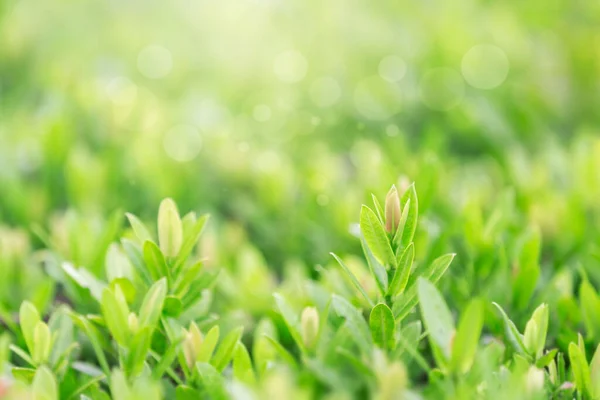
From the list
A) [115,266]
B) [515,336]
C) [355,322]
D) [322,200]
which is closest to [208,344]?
[355,322]

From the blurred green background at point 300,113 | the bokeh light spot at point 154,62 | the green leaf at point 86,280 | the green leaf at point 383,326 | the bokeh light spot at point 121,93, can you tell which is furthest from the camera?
the bokeh light spot at point 154,62

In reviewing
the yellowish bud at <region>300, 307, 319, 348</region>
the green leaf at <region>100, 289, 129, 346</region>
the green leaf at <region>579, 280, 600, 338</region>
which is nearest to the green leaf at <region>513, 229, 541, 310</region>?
the green leaf at <region>579, 280, 600, 338</region>

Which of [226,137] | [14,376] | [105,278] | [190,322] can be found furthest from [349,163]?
[14,376]

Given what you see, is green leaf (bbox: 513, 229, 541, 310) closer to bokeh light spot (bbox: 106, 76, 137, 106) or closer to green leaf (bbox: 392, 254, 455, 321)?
green leaf (bbox: 392, 254, 455, 321)

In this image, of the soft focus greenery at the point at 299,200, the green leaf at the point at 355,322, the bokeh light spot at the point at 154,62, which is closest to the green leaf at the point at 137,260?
the soft focus greenery at the point at 299,200

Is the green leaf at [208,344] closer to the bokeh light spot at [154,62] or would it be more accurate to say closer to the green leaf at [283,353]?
the green leaf at [283,353]

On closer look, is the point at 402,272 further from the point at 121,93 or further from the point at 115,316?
the point at 121,93
